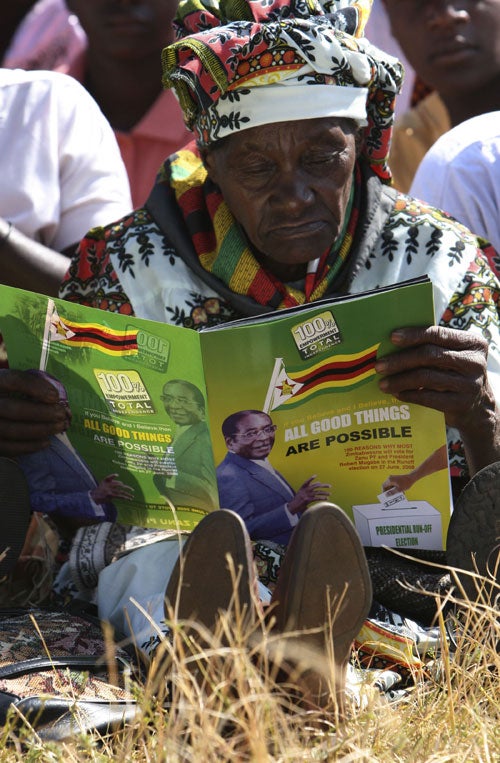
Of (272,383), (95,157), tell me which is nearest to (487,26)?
(95,157)

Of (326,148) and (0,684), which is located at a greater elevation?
(326,148)

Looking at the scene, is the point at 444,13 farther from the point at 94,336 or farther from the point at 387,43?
the point at 94,336

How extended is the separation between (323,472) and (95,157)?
163 centimetres

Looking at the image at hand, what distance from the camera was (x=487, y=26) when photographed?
4453mm

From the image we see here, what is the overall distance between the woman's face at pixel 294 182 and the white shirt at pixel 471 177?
0.71 m

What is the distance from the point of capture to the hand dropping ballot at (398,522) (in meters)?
2.50

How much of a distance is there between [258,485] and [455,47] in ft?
8.34

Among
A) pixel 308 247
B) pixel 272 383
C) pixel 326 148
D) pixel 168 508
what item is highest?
pixel 326 148

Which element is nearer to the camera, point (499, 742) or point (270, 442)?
point (499, 742)

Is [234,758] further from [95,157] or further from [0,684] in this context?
[95,157]

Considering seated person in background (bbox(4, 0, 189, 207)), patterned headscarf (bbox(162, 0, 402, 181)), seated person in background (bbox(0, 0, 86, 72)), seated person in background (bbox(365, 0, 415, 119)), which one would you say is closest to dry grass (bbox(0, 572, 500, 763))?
patterned headscarf (bbox(162, 0, 402, 181))

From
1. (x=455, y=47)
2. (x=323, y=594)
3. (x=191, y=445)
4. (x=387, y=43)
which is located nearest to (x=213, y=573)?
(x=323, y=594)

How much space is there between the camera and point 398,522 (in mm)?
2521

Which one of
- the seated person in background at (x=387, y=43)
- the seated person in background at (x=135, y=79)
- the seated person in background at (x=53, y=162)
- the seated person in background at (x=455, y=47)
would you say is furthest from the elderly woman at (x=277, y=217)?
the seated person in background at (x=387, y=43)
